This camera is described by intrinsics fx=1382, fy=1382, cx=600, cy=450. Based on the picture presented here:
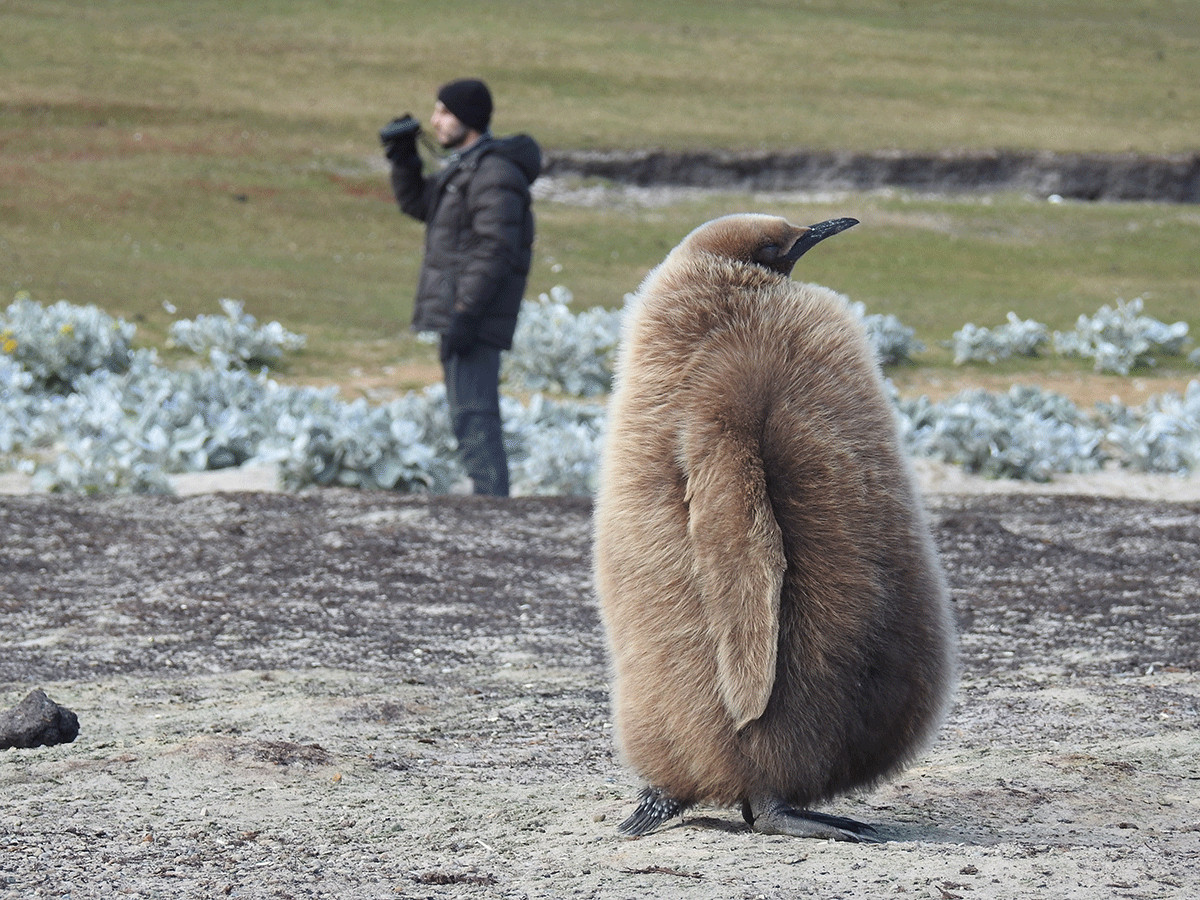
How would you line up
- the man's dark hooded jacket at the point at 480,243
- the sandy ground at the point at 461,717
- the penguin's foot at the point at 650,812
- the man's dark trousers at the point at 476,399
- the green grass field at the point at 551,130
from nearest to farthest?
the sandy ground at the point at 461,717 < the penguin's foot at the point at 650,812 < the man's dark hooded jacket at the point at 480,243 < the man's dark trousers at the point at 476,399 < the green grass field at the point at 551,130

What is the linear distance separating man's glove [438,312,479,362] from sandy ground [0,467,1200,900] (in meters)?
0.89

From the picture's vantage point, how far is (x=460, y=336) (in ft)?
26.1

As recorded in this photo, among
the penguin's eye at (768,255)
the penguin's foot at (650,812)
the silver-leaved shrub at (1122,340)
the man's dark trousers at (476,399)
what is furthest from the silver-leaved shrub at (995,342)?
the penguin's foot at (650,812)

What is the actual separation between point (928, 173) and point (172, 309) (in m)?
17.7

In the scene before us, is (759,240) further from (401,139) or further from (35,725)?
(401,139)

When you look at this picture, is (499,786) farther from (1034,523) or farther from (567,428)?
(567,428)

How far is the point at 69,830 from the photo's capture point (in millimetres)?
3168

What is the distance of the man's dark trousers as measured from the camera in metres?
8.12

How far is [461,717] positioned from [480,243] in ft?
13.7

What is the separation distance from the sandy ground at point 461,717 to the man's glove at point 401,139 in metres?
2.14

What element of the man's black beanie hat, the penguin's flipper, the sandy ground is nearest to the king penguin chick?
the penguin's flipper

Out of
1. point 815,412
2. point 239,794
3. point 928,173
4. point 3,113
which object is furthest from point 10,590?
point 928,173

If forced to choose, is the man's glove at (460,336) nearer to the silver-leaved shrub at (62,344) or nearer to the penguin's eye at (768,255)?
the silver-leaved shrub at (62,344)

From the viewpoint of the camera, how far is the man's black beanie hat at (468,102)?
794 centimetres
